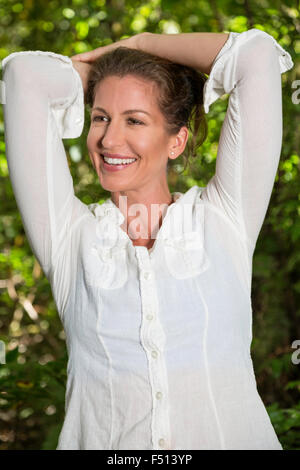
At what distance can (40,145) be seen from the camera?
1.28 meters

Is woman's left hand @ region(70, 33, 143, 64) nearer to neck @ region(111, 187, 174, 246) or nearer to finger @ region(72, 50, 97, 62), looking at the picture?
finger @ region(72, 50, 97, 62)

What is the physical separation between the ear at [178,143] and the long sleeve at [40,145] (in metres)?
0.26

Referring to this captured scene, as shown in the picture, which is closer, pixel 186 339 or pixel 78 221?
pixel 186 339

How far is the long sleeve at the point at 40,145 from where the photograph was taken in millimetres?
1273

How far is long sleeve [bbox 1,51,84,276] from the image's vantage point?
127 centimetres

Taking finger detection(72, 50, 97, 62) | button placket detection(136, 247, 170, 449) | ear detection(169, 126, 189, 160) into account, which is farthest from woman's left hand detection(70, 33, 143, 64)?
button placket detection(136, 247, 170, 449)

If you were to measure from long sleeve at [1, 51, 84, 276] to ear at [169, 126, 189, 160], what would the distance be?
26 centimetres

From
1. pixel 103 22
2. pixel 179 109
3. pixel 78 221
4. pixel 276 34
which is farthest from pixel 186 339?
pixel 103 22

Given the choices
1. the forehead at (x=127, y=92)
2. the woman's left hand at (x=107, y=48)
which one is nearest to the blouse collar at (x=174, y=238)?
the forehead at (x=127, y=92)

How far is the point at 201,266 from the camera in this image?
1283 mm

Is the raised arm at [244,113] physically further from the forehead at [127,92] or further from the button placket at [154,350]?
the button placket at [154,350]
